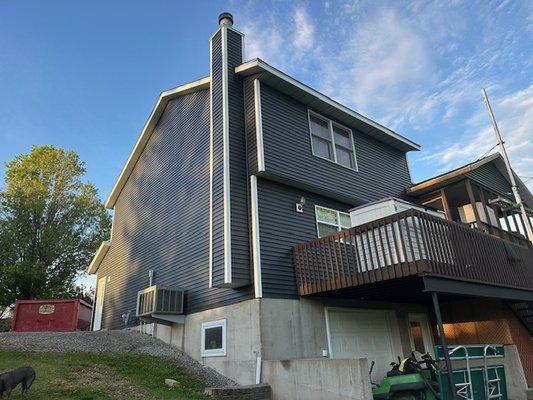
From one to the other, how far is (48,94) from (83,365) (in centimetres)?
1394

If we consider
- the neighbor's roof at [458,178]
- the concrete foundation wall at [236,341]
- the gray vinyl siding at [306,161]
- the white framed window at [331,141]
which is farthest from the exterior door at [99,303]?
the neighbor's roof at [458,178]

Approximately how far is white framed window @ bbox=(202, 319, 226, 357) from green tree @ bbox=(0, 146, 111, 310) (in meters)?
18.4

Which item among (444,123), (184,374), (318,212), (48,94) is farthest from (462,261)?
(48,94)

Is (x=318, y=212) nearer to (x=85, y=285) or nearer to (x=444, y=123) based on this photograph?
(x=444, y=123)

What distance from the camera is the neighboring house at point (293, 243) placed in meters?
7.72

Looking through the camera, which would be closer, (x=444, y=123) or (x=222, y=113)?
(x=222, y=113)

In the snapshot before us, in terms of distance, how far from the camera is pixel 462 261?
782 centimetres

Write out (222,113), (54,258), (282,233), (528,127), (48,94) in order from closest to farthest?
(282,233), (222,113), (528,127), (48,94), (54,258)

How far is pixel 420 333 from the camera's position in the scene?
37.8 ft

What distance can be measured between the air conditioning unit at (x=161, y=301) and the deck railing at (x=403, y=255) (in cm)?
364

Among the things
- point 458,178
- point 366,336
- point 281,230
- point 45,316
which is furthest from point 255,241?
point 45,316

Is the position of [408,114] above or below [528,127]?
above

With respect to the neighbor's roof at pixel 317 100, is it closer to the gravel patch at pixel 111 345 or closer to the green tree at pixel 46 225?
the gravel patch at pixel 111 345

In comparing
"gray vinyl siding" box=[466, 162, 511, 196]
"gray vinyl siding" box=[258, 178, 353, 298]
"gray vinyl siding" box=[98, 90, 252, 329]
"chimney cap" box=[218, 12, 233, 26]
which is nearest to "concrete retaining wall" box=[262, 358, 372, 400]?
"gray vinyl siding" box=[258, 178, 353, 298]
